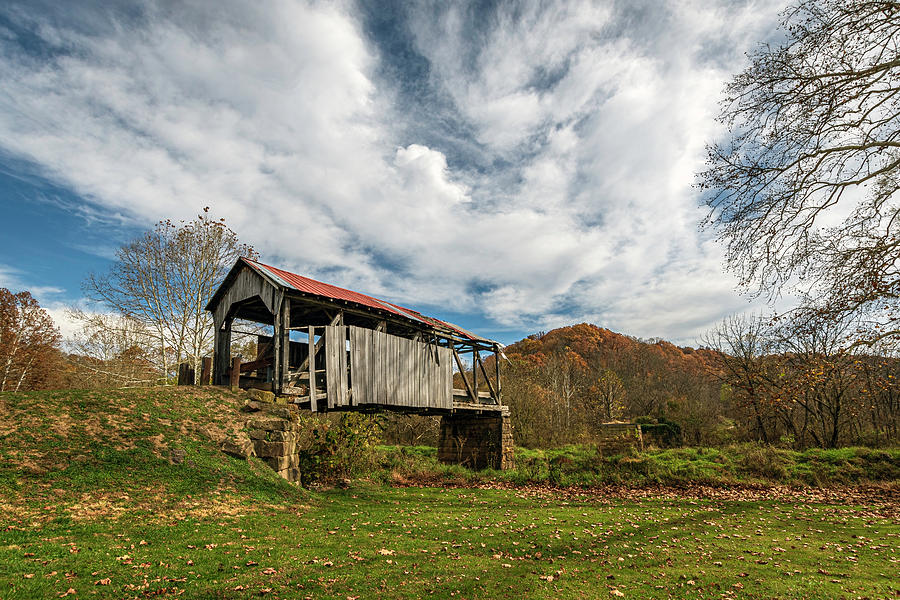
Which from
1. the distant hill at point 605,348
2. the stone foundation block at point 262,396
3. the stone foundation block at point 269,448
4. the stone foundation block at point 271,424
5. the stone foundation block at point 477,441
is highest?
the distant hill at point 605,348

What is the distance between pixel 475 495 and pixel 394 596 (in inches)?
335

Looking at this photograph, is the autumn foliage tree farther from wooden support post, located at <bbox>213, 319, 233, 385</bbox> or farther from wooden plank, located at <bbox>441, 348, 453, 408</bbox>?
wooden plank, located at <bbox>441, 348, 453, 408</bbox>

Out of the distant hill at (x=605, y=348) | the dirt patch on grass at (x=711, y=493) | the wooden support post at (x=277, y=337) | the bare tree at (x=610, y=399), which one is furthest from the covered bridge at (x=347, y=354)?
the distant hill at (x=605, y=348)

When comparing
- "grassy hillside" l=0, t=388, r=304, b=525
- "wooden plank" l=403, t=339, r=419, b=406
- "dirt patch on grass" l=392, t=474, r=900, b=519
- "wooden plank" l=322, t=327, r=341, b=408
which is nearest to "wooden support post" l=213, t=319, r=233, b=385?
"grassy hillside" l=0, t=388, r=304, b=525

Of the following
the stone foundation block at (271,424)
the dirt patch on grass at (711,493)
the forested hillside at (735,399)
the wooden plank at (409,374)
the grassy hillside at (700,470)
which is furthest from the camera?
the wooden plank at (409,374)

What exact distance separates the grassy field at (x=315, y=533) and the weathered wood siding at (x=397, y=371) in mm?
3146

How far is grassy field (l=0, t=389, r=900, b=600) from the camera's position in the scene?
5.21 m

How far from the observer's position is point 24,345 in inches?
1048

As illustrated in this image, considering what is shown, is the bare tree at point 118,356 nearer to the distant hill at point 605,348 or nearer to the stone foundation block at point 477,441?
the stone foundation block at point 477,441

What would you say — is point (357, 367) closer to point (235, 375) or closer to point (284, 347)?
point (284, 347)

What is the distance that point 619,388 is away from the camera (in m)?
34.3

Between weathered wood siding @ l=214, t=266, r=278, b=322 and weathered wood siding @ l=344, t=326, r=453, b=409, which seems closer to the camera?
weathered wood siding @ l=214, t=266, r=278, b=322

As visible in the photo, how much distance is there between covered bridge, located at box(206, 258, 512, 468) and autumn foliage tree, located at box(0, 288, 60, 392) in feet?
62.5

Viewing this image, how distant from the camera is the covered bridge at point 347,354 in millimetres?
12812
